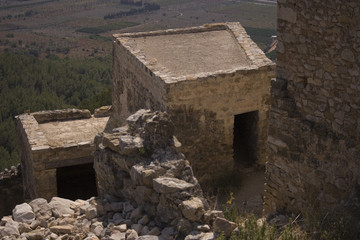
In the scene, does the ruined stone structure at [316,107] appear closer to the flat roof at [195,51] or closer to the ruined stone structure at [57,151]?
the flat roof at [195,51]

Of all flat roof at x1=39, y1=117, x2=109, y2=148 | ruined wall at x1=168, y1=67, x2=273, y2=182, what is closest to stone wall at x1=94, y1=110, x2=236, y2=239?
ruined wall at x1=168, y1=67, x2=273, y2=182

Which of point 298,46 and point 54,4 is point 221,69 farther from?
point 54,4

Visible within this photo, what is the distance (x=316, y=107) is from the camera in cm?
558

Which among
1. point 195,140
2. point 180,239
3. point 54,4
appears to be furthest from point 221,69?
point 54,4

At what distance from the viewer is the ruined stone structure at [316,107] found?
5.16m

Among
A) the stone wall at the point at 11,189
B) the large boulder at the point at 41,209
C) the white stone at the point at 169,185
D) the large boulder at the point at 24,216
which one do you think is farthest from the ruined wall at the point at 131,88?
the large boulder at the point at 24,216

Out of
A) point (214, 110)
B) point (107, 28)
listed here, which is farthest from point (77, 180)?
point (107, 28)

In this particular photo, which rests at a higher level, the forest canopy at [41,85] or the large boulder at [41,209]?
the large boulder at [41,209]

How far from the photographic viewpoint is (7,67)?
1537 inches

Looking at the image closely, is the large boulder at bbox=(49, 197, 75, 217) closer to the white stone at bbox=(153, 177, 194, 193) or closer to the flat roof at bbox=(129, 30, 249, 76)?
the white stone at bbox=(153, 177, 194, 193)

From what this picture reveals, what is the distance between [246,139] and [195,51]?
82.8 inches

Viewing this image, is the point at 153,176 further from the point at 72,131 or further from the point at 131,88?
the point at 72,131

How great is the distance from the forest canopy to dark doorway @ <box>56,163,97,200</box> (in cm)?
1661

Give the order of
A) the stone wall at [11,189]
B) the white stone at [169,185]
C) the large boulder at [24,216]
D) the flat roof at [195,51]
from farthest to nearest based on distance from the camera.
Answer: the stone wall at [11,189] < the flat roof at [195,51] < the large boulder at [24,216] < the white stone at [169,185]
